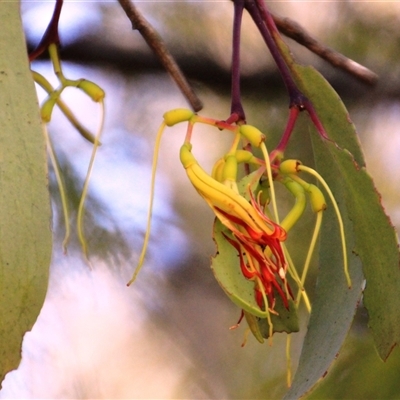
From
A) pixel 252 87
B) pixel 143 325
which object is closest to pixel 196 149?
pixel 252 87

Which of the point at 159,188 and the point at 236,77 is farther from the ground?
the point at 236,77

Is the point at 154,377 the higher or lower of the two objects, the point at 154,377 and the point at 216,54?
the lower

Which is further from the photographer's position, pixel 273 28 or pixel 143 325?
pixel 143 325

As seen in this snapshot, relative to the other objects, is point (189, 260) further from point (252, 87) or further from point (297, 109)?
point (297, 109)

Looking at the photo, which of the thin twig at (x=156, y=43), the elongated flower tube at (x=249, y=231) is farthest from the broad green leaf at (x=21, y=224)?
the thin twig at (x=156, y=43)

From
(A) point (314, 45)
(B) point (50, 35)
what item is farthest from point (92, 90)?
(A) point (314, 45)

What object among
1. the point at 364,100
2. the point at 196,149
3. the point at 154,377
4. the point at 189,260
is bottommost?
the point at 154,377

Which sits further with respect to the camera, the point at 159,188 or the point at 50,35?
the point at 159,188

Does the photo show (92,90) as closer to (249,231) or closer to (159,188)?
(249,231)
